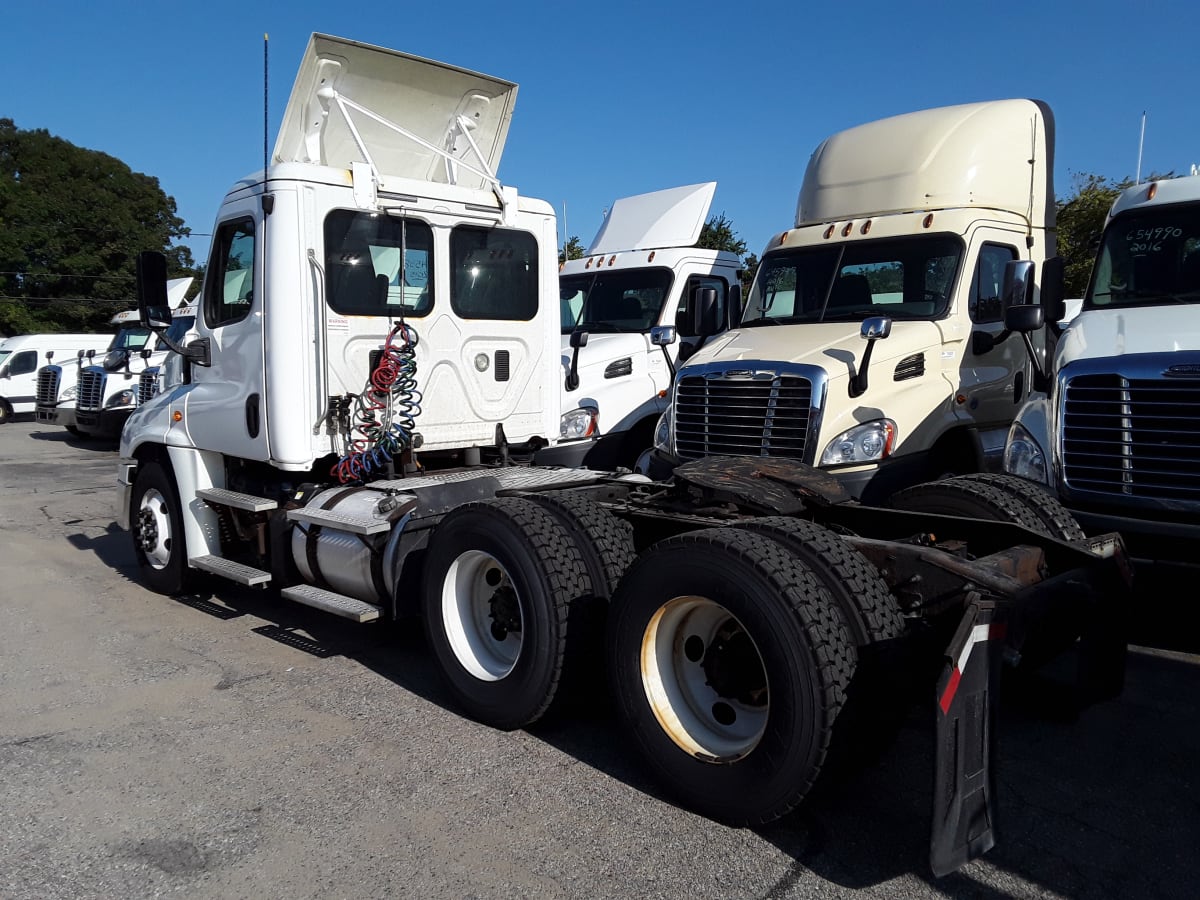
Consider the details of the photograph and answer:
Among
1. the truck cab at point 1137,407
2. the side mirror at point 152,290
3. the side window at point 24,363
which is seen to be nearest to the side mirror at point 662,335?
the truck cab at point 1137,407

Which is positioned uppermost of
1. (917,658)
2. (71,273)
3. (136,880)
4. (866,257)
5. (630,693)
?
(71,273)

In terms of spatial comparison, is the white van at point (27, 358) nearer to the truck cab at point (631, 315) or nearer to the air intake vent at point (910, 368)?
the truck cab at point (631, 315)

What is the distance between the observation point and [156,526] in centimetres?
705

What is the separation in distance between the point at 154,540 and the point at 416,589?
300cm

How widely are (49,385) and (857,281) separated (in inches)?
749

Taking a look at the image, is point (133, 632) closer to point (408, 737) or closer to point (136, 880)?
point (408, 737)

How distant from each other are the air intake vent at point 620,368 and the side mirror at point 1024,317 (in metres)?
3.96

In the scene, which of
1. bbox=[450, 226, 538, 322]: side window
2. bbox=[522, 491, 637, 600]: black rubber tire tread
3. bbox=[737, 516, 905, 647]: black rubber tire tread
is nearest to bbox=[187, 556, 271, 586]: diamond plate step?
bbox=[450, 226, 538, 322]: side window

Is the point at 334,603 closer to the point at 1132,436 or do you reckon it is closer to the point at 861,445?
the point at 861,445

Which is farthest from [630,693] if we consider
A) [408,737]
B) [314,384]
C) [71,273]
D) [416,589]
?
[71,273]

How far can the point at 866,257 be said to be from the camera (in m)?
7.68

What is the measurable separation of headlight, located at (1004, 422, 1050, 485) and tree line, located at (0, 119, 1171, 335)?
40.4m

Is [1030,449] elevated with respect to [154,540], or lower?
elevated

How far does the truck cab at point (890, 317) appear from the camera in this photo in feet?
21.5
